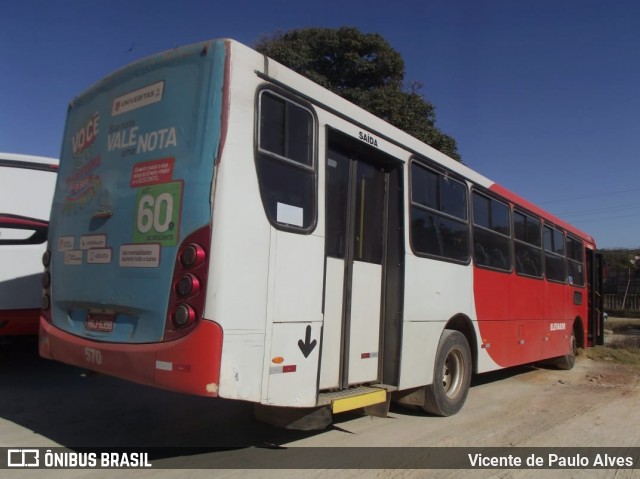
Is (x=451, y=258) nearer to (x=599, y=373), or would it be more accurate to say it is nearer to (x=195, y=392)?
(x=195, y=392)

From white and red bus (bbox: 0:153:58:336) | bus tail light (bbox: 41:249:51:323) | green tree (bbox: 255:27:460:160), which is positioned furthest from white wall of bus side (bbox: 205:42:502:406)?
green tree (bbox: 255:27:460:160)

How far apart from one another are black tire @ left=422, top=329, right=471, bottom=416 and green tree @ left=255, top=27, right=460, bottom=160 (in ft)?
41.0

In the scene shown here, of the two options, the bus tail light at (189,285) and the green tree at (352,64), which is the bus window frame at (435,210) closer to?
the bus tail light at (189,285)

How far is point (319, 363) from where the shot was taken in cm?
435

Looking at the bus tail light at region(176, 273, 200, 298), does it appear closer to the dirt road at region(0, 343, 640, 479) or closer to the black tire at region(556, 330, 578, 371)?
the dirt road at region(0, 343, 640, 479)

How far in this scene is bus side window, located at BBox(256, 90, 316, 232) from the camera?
4.03 metres

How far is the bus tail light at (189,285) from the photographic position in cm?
365

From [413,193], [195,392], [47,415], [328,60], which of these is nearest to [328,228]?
[413,193]

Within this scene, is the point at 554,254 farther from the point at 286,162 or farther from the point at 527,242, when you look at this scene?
the point at 286,162

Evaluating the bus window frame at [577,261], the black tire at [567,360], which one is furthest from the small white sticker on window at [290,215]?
the black tire at [567,360]

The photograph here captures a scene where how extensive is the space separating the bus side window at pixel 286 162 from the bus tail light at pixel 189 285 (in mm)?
585

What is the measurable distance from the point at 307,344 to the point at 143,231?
5.01 feet

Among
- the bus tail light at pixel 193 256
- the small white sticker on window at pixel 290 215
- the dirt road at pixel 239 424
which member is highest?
the small white sticker on window at pixel 290 215

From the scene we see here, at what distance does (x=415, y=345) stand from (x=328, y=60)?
1519cm
